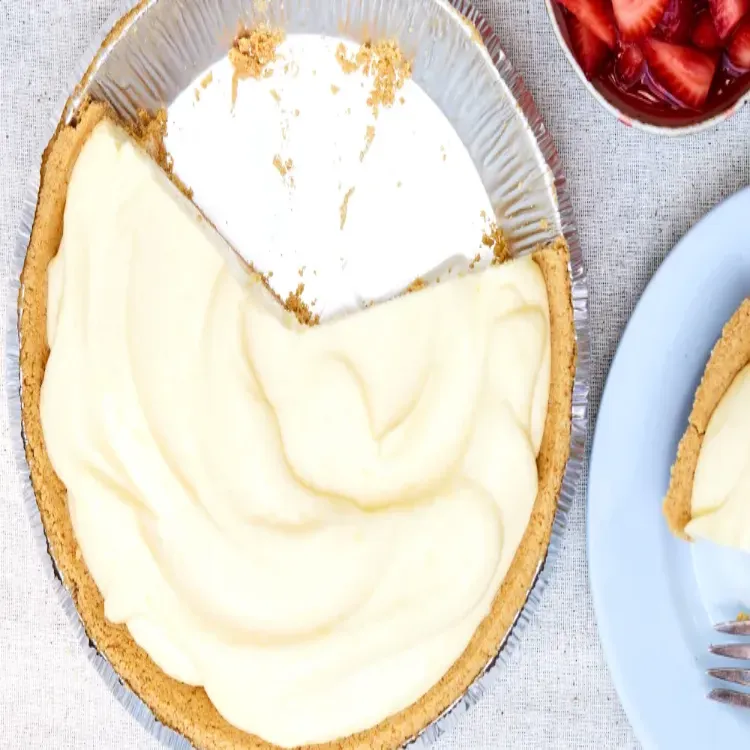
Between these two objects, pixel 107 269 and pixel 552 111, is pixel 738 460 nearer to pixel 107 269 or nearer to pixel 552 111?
pixel 552 111

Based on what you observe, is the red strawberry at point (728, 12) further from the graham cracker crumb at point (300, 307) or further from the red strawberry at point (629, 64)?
the graham cracker crumb at point (300, 307)

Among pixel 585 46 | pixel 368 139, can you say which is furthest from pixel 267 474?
pixel 585 46

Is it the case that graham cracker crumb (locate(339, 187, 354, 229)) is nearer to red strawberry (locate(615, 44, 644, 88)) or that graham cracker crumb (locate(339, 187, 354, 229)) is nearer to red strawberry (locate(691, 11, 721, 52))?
red strawberry (locate(615, 44, 644, 88))

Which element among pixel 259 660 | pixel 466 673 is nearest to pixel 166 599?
pixel 259 660

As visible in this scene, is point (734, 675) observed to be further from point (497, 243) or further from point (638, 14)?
point (638, 14)

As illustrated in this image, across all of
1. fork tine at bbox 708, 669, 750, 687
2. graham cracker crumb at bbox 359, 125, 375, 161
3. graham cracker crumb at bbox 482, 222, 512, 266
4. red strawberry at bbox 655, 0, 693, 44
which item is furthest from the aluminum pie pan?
fork tine at bbox 708, 669, 750, 687
